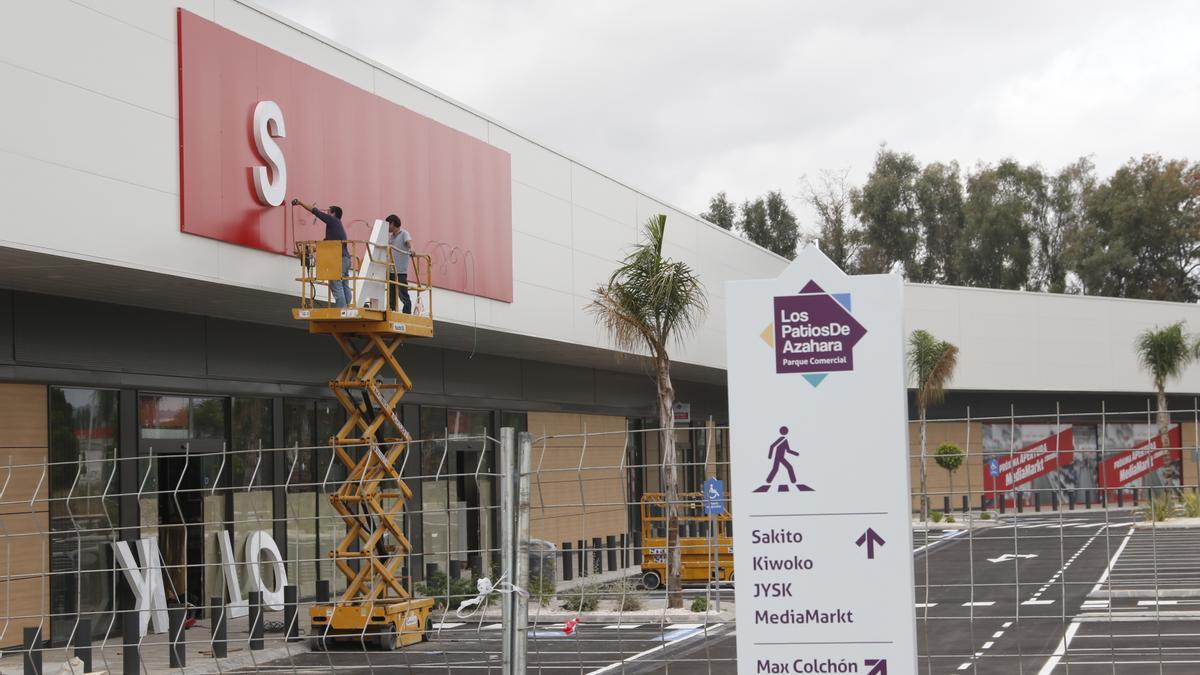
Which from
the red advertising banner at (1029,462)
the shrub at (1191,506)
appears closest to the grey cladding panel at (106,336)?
the red advertising banner at (1029,462)

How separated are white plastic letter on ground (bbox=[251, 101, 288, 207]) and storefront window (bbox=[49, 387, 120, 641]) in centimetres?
375

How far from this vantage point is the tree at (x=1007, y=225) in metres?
74.0

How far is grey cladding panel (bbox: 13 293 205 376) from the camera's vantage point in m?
17.0

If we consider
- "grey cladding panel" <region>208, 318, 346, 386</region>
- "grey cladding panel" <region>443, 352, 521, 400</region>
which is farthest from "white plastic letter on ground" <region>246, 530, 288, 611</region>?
"grey cladding panel" <region>443, 352, 521, 400</region>

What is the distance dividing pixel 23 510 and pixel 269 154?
551 centimetres

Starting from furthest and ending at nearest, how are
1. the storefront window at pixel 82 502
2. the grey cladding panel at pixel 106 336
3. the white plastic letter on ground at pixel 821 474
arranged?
the storefront window at pixel 82 502 < the grey cladding panel at pixel 106 336 < the white plastic letter on ground at pixel 821 474

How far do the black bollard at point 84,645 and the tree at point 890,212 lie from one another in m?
65.4

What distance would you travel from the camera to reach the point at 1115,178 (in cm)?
7350

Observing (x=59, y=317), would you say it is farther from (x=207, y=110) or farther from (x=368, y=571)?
(x=368, y=571)

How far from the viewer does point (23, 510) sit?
16.7 m

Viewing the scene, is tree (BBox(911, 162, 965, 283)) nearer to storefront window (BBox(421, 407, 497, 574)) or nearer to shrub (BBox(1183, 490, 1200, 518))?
shrub (BBox(1183, 490, 1200, 518))

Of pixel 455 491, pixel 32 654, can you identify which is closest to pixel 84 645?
pixel 32 654

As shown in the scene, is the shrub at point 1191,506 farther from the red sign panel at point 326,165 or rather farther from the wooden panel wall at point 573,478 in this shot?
the red sign panel at point 326,165

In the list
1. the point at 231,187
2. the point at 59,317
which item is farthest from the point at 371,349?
the point at 59,317
